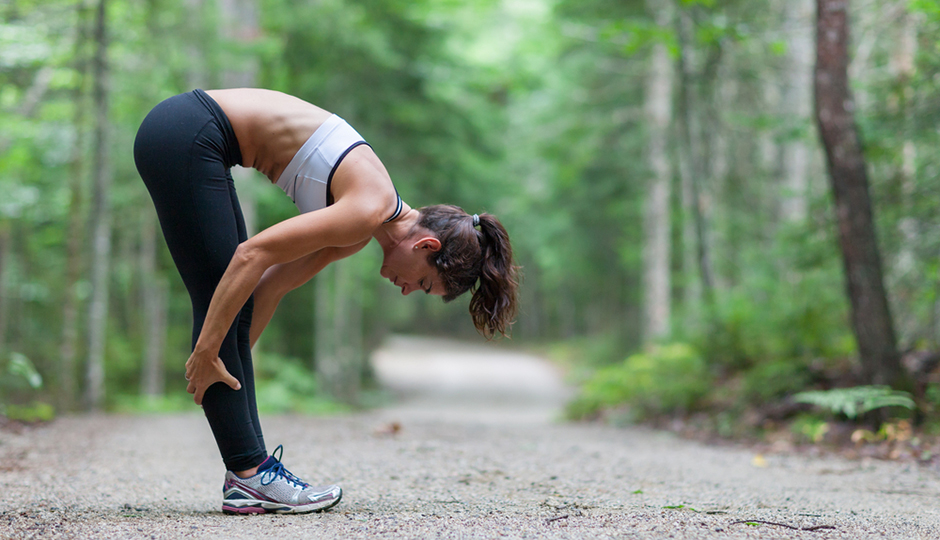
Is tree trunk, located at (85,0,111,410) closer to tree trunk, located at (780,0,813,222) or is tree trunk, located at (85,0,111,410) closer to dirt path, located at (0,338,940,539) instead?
dirt path, located at (0,338,940,539)

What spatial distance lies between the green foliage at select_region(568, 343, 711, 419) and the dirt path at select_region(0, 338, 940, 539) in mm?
1242

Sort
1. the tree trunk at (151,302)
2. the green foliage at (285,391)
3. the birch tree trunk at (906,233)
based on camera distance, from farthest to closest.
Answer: the tree trunk at (151,302) → the green foliage at (285,391) → the birch tree trunk at (906,233)

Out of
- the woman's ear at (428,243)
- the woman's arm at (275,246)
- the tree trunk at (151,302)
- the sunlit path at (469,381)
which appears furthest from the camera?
the sunlit path at (469,381)

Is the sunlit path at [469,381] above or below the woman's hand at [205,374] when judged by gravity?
below

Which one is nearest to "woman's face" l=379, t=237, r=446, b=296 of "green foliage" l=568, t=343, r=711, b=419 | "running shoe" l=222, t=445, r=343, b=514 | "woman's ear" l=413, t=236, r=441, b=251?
"woman's ear" l=413, t=236, r=441, b=251

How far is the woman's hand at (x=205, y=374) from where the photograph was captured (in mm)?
2234

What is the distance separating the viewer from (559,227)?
18047 mm

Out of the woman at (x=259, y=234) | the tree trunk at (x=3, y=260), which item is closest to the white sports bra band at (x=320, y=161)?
the woman at (x=259, y=234)

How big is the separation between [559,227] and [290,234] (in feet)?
53.3

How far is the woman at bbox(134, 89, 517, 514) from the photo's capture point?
218cm

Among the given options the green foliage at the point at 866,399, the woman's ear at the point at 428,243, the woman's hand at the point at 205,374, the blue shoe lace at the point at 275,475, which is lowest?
the green foliage at the point at 866,399

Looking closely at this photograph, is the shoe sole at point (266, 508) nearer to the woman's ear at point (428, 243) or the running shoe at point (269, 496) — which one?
the running shoe at point (269, 496)

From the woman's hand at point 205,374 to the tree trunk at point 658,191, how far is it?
11.8m

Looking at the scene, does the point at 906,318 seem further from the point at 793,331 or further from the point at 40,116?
the point at 40,116
